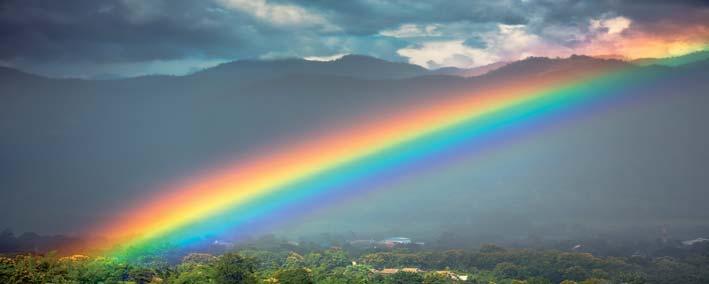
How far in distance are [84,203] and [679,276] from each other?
167855mm

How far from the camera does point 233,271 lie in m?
55.8

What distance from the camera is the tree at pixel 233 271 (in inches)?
2159

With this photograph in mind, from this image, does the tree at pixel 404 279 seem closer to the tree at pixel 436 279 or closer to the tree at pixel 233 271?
the tree at pixel 436 279

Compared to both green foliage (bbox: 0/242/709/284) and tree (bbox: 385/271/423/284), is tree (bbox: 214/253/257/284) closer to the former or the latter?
green foliage (bbox: 0/242/709/284)

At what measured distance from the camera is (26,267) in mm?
55469

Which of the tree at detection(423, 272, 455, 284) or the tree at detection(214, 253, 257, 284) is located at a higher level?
the tree at detection(214, 253, 257, 284)

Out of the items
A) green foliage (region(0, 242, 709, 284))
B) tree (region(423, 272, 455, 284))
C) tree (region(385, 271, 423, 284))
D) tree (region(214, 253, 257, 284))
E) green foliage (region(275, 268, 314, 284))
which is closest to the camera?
tree (region(214, 253, 257, 284))

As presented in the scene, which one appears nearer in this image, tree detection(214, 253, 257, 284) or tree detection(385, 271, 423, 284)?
tree detection(214, 253, 257, 284)

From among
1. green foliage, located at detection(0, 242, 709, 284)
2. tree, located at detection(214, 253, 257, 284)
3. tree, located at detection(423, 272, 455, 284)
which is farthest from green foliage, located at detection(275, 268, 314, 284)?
tree, located at detection(423, 272, 455, 284)

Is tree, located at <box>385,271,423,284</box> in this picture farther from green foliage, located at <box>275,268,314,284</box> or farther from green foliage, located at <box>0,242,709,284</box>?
green foliage, located at <box>275,268,314,284</box>

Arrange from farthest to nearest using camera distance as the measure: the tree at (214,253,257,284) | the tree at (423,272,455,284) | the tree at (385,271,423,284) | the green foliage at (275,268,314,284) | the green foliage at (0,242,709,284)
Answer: the tree at (423,272,455,284) → the tree at (385,271,423,284) → the green foliage at (0,242,709,284) → the green foliage at (275,268,314,284) → the tree at (214,253,257,284)

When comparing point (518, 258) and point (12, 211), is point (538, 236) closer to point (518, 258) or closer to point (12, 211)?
point (518, 258)

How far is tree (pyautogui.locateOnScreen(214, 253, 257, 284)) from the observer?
180 ft

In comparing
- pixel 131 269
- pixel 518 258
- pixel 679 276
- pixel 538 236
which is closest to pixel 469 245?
pixel 538 236
